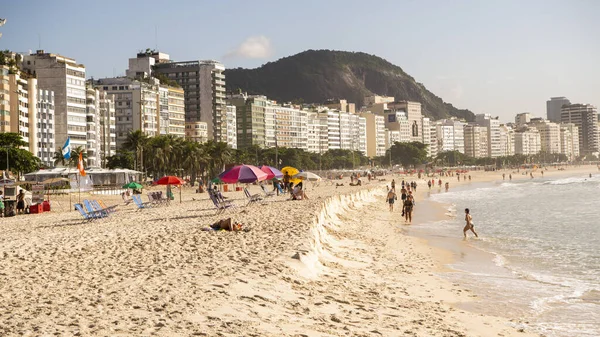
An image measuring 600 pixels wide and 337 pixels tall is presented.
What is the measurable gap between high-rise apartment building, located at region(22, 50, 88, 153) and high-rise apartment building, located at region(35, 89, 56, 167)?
205 centimetres

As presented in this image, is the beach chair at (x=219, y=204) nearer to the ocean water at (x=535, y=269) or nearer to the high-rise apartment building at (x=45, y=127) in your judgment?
the ocean water at (x=535, y=269)

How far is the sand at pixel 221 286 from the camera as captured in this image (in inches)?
314

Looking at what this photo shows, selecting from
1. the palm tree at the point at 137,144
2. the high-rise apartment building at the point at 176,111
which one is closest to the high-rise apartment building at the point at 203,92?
the high-rise apartment building at the point at 176,111

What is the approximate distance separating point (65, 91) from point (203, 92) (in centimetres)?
5074

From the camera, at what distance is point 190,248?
14.0 meters

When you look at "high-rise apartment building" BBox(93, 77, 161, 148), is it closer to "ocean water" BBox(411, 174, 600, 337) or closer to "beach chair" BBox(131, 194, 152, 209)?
"beach chair" BBox(131, 194, 152, 209)

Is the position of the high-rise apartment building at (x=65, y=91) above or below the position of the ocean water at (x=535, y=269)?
above

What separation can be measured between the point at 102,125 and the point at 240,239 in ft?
281

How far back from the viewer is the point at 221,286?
9.80 m

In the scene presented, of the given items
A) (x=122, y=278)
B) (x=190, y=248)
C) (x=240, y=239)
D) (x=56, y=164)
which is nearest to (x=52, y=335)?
(x=122, y=278)

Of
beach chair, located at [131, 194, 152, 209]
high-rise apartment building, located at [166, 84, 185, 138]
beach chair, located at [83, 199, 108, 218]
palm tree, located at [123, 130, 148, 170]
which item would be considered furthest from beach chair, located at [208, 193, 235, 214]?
high-rise apartment building, located at [166, 84, 185, 138]

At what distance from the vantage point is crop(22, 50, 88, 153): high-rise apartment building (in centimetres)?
8119

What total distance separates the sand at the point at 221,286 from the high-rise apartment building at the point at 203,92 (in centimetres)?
11186

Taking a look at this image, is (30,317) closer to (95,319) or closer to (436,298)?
(95,319)
